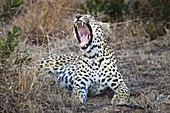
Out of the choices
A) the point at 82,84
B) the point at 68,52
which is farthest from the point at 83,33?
the point at 68,52

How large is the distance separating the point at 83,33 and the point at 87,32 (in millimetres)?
67

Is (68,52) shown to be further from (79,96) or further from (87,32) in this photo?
(79,96)

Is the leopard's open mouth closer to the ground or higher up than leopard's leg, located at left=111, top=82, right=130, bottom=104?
higher up

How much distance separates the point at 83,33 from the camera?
491 cm

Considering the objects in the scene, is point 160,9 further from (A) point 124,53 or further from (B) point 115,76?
(B) point 115,76

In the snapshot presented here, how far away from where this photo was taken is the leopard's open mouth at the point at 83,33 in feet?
15.2

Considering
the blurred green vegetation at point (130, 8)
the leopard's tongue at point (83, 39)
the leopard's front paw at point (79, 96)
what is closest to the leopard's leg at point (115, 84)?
the leopard's front paw at point (79, 96)

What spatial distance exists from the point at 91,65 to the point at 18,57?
114 centimetres

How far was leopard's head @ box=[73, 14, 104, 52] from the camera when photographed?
4.63 meters

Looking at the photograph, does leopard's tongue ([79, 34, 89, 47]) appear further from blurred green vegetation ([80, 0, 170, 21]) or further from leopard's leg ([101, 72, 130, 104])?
blurred green vegetation ([80, 0, 170, 21])

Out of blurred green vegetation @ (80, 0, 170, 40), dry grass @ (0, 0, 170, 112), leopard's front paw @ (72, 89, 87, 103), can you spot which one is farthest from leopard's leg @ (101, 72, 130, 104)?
blurred green vegetation @ (80, 0, 170, 40)

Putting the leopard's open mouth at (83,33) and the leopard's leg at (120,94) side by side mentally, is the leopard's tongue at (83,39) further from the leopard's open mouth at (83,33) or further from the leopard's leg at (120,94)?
the leopard's leg at (120,94)

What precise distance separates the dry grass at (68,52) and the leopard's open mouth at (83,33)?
0.22 metres

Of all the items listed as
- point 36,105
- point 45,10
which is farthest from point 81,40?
point 45,10
